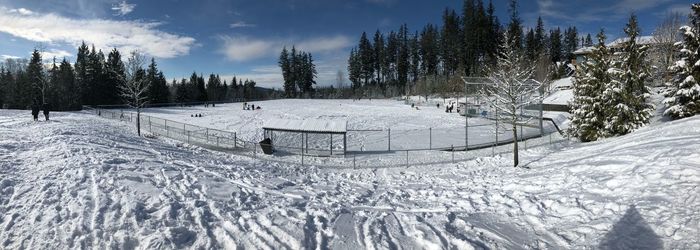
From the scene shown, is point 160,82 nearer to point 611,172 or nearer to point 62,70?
point 62,70

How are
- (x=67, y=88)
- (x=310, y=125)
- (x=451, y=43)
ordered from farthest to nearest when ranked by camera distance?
1. (x=451, y=43)
2. (x=67, y=88)
3. (x=310, y=125)

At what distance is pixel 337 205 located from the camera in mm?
11117

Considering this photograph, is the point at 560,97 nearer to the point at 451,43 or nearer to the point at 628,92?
the point at 628,92

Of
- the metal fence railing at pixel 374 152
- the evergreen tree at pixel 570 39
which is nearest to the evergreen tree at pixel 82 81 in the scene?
the metal fence railing at pixel 374 152

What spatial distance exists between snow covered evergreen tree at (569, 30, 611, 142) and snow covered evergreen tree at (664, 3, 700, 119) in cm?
370

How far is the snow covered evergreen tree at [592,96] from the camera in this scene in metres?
25.0

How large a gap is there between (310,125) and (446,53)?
259ft

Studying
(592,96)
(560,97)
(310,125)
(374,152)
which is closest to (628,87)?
(592,96)

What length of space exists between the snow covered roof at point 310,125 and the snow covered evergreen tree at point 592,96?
1699cm

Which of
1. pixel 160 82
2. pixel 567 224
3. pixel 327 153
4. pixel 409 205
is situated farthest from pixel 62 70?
pixel 567 224

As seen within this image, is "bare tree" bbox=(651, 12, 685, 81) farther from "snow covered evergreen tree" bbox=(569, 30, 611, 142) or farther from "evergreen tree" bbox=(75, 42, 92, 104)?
"evergreen tree" bbox=(75, 42, 92, 104)

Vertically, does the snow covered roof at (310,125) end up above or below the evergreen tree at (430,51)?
below

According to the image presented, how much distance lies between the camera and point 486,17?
8806 centimetres

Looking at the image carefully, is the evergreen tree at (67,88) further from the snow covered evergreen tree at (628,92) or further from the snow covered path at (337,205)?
the snow covered evergreen tree at (628,92)
